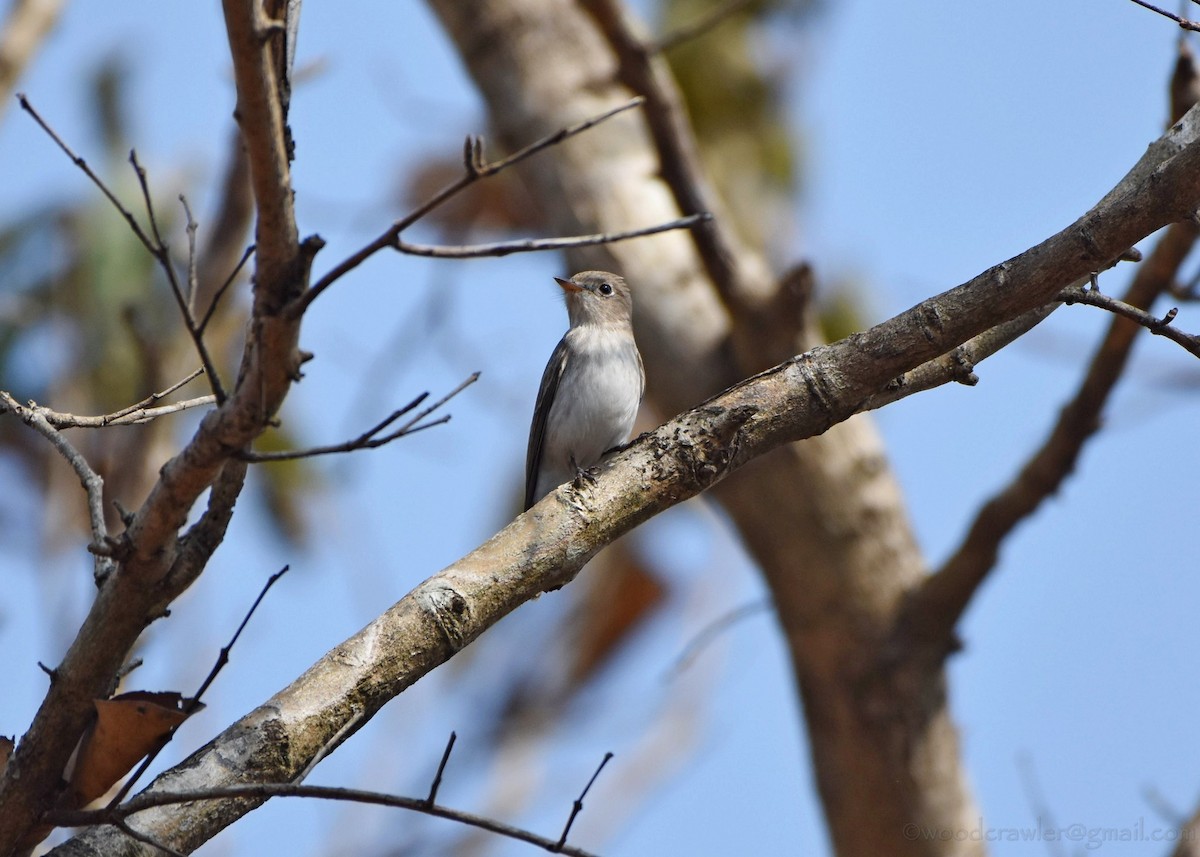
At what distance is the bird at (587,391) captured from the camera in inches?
223

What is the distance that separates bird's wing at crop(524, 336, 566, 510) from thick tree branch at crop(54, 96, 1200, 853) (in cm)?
295

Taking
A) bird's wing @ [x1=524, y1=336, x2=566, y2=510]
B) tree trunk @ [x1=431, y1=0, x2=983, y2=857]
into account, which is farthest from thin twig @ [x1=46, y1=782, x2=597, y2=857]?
bird's wing @ [x1=524, y1=336, x2=566, y2=510]

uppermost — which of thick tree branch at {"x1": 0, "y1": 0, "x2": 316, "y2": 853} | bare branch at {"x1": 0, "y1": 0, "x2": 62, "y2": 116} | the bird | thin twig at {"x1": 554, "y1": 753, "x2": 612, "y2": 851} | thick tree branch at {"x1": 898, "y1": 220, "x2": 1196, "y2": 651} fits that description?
bare branch at {"x1": 0, "y1": 0, "x2": 62, "y2": 116}

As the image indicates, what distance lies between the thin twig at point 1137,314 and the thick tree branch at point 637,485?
5.1 inches

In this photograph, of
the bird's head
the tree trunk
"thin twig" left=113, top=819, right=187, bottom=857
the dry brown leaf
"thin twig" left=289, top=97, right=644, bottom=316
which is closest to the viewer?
"thin twig" left=289, top=97, right=644, bottom=316

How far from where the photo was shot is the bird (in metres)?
5.68

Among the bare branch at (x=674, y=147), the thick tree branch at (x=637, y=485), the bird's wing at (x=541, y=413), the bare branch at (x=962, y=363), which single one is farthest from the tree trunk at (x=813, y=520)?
the thick tree branch at (x=637, y=485)

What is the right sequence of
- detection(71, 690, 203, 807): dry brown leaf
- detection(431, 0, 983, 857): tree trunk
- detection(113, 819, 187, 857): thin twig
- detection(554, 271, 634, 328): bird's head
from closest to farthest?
detection(113, 819, 187, 857): thin twig → detection(71, 690, 203, 807): dry brown leaf → detection(431, 0, 983, 857): tree trunk → detection(554, 271, 634, 328): bird's head

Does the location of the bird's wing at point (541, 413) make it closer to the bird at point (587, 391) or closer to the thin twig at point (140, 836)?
the bird at point (587, 391)

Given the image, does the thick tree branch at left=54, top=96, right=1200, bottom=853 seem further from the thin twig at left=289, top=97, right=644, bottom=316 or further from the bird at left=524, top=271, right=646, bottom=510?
the bird at left=524, top=271, right=646, bottom=510

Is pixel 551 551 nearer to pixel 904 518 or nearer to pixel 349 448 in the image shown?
pixel 349 448

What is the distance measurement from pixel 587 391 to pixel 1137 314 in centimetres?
326

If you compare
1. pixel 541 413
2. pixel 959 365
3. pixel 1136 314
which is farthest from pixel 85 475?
pixel 541 413

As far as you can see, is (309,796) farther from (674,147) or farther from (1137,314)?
(674,147)
